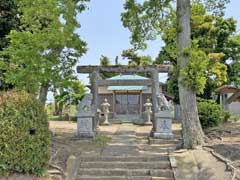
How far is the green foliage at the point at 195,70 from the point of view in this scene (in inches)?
411

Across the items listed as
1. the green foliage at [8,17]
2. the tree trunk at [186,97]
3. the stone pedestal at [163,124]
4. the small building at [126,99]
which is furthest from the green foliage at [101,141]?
the small building at [126,99]

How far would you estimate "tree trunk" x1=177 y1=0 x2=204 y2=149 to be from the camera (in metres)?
10.8

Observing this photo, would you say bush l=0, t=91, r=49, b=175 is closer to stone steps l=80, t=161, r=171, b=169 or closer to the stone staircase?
the stone staircase

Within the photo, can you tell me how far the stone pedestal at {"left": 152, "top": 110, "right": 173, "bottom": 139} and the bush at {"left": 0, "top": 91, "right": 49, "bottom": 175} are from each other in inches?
279

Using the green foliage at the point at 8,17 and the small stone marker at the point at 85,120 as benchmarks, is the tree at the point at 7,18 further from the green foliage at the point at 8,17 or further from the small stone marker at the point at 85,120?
the small stone marker at the point at 85,120

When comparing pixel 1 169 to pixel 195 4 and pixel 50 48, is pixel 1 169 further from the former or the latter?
pixel 195 4

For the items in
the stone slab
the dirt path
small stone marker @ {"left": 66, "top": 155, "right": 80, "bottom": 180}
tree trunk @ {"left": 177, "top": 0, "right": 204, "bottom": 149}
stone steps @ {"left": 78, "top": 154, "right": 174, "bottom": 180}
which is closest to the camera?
small stone marker @ {"left": 66, "top": 155, "right": 80, "bottom": 180}

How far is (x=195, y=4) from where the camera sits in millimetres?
12438

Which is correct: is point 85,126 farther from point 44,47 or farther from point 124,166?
point 124,166

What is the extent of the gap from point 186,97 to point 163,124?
3778mm

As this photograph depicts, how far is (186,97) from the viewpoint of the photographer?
10859 millimetres

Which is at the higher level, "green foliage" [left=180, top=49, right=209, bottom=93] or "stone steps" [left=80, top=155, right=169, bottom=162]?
"green foliage" [left=180, top=49, right=209, bottom=93]

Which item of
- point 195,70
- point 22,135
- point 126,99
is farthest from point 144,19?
point 126,99

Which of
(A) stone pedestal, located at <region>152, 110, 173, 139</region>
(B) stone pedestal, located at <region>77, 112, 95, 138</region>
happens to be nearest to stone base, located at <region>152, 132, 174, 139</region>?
(A) stone pedestal, located at <region>152, 110, 173, 139</region>
